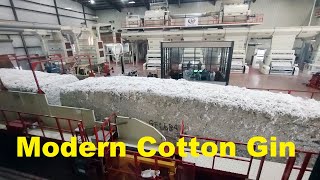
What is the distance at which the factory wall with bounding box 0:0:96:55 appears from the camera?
680 inches

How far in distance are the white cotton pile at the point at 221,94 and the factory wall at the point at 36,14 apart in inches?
739

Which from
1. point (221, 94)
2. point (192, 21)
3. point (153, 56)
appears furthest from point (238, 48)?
point (221, 94)

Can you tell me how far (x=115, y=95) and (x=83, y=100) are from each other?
1219 millimetres

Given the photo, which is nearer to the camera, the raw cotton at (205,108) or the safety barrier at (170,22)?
the raw cotton at (205,108)

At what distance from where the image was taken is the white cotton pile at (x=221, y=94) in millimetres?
3869

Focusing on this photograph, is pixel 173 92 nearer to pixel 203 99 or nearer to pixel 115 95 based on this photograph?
pixel 203 99

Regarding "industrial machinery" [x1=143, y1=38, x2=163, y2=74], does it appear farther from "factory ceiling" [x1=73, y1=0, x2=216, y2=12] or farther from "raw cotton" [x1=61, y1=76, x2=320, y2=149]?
"raw cotton" [x1=61, y1=76, x2=320, y2=149]

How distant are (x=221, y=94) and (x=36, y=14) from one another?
25086mm

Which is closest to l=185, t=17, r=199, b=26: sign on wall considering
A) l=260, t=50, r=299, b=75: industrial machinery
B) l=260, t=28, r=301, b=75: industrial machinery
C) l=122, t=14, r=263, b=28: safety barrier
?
l=122, t=14, r=263, b=28: safety barrier

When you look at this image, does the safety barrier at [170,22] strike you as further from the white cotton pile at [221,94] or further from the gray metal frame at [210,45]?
the white cotton pile at [221,94]

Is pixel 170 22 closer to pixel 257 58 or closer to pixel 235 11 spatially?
pixel 235 11

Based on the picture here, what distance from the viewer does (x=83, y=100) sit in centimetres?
533

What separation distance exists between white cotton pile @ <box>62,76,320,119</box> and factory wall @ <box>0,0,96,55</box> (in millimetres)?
18763
